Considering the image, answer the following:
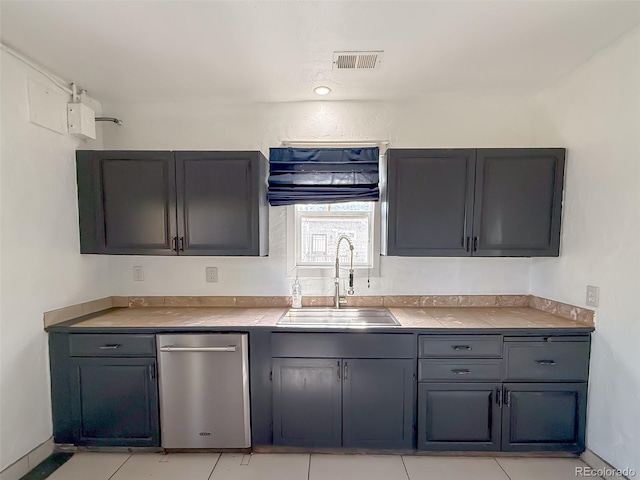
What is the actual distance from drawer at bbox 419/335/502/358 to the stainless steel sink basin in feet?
0.75

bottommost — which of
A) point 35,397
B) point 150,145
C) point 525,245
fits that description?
point 35,397

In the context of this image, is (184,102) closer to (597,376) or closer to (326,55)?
Answer: (326,55)

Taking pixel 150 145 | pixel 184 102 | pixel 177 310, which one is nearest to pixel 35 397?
pixel 177 310

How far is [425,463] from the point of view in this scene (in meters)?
1.94

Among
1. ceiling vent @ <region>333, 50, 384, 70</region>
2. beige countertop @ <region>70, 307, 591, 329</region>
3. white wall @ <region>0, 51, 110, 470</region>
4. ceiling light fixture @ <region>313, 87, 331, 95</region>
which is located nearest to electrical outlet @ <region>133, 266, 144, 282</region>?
beige countertop @ <region>70, 307, 591, 329</region>

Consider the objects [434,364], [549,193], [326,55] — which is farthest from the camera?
[549,193]

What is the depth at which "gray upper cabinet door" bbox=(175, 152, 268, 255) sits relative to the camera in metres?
2.19

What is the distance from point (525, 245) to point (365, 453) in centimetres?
180

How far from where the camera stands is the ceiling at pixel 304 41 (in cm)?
147

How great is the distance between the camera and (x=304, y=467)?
1.91m

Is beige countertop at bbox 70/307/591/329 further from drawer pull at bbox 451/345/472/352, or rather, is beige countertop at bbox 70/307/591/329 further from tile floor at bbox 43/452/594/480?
tile floor at bbox 43/452/594/480

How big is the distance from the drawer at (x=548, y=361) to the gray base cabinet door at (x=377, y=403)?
2.14 ft

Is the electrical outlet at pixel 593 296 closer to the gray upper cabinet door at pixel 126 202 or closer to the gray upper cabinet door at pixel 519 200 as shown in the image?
the gray upper cabinet door at pixel 519 200

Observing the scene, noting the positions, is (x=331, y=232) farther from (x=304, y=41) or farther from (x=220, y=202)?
(x=304, y=41)
